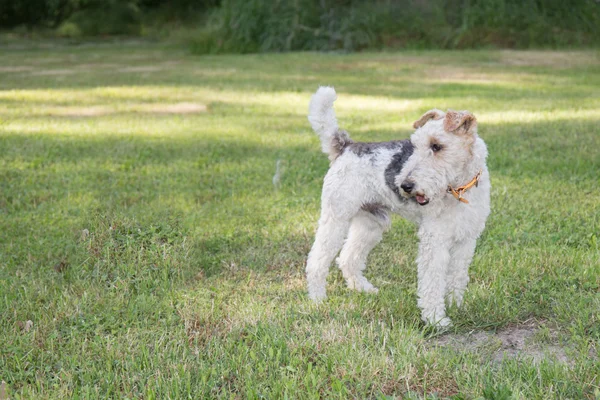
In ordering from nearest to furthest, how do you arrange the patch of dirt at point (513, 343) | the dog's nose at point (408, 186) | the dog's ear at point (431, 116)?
1. the patch of dirt at point (513, 343)
2. the dog's nose at point (408, 186)
3. the dog's ear at point (431, 116)

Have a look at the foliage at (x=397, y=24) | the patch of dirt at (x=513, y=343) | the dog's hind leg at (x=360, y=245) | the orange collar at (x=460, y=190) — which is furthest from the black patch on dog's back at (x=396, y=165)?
the foliage at (x=397, y=24)

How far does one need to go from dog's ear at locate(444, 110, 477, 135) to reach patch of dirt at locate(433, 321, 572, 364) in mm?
1232

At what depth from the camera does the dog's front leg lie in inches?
171

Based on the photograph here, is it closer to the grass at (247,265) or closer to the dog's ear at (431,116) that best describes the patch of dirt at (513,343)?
the grass at (247,265)

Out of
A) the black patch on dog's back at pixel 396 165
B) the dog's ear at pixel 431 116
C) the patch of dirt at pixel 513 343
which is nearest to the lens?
the patch of dirt at pixel 513 343

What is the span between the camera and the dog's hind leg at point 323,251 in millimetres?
4707

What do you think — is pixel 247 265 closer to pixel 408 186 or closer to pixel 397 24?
pixel 408 186

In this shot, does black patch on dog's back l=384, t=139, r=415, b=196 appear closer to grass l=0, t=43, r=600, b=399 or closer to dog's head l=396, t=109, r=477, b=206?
dog's head l=396, t=109, r=477, b=206


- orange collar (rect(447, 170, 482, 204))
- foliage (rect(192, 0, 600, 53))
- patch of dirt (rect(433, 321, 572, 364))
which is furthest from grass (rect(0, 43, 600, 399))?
foliage (rect(192, 0, 600, 53))

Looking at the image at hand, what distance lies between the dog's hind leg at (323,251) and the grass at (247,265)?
0.47 ft

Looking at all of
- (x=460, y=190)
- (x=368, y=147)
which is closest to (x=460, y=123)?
(x=460, y=190)

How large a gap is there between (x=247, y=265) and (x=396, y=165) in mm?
1535

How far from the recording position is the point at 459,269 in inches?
181

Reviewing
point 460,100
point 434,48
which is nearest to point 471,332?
point 460,100
